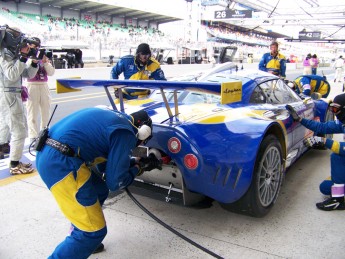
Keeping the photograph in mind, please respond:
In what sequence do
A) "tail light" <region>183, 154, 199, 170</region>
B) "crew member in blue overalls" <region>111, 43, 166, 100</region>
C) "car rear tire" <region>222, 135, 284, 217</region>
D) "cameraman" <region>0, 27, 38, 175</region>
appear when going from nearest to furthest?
"tail light" <region>183, 154, 199, 170</region> < "car rear tire" <region>222, 135, 284, 217</region> < "cameraman" <region>0, 27, 38, 175</region> < "crew member in blue overalls" <region>111, 43, 166, 100</region>

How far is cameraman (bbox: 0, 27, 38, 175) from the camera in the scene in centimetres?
365

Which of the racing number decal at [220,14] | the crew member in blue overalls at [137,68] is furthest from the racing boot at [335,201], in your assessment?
the racing number decal at [220,14]

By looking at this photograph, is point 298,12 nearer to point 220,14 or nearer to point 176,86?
point 220,14

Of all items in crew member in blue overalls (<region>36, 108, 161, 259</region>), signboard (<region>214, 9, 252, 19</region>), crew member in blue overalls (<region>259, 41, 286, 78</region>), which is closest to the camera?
crew member in blue overalls (<region>36, 108, 161, 259</region>)

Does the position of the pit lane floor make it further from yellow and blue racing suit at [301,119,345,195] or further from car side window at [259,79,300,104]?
car side window at [259,79,300,104]

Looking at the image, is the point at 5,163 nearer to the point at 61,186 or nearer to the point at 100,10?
the point at 61,186

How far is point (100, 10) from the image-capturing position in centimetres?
3725

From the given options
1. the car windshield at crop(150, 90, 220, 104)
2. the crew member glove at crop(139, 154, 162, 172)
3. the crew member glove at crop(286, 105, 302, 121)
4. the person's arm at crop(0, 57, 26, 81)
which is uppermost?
the person's arm at crop(0, 57, 26, 81)

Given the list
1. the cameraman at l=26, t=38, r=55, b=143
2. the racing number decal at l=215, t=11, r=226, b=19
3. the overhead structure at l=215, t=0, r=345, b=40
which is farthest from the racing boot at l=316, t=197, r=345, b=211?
the racing number decal at l=215, t=11, r=226, b=19

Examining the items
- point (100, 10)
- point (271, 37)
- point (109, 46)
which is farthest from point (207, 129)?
point (271, 37)

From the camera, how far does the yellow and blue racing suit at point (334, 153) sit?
10.2ft

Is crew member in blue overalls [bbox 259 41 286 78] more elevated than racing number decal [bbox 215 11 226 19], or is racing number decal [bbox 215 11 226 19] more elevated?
racing number decal [bbox 215 11 226 19]

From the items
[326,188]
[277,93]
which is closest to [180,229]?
[326,188]

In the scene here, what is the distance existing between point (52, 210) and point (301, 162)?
3.18 meters
